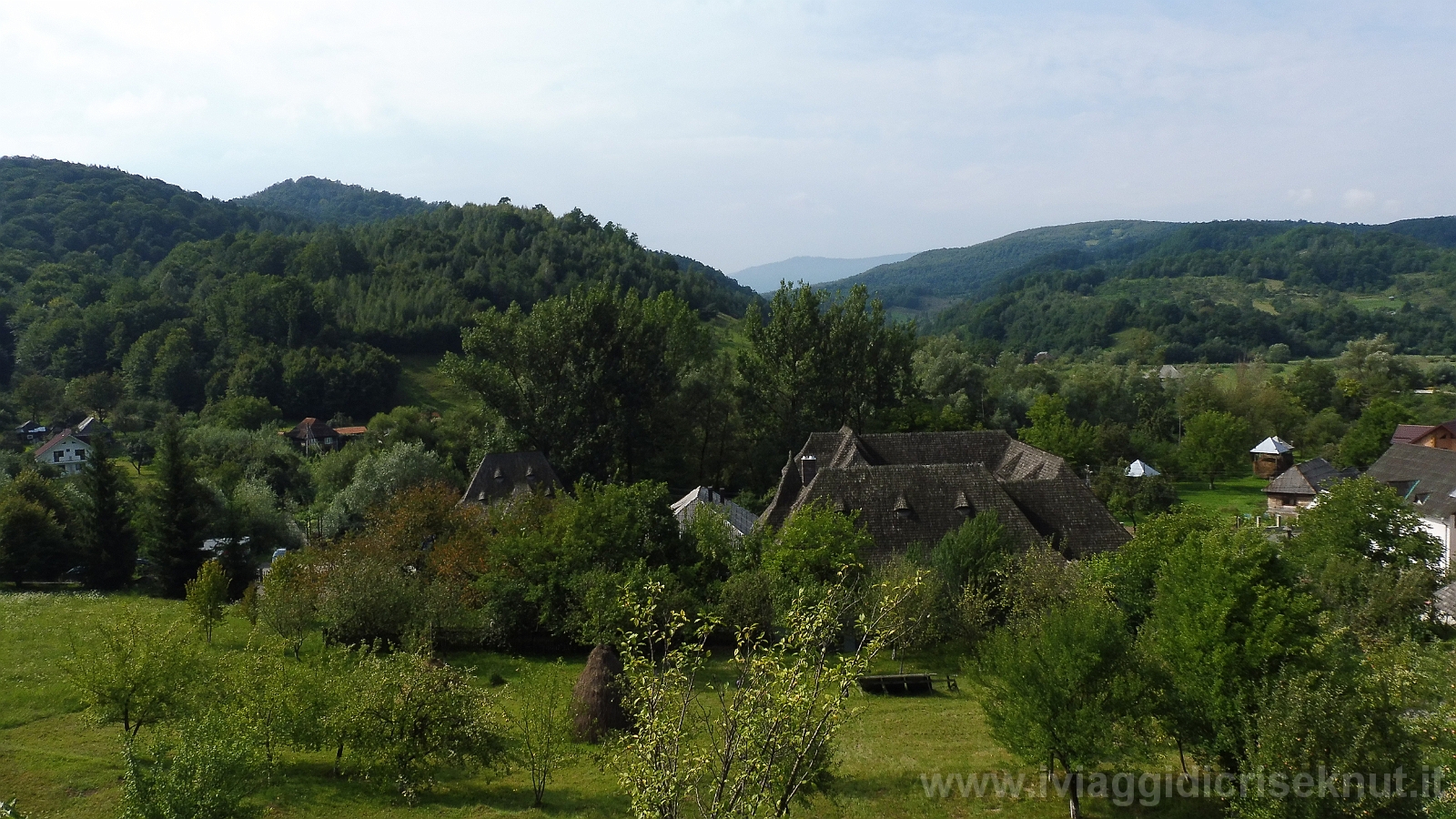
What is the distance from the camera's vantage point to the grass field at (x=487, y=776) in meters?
16.3

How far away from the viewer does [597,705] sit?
20.7 meters

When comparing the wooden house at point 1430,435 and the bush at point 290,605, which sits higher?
the bush at point 290,605

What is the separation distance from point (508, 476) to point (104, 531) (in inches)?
624

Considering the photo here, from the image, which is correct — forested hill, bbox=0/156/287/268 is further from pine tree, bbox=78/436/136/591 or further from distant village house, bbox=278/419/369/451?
pine tree, bbox=78/436/136/591

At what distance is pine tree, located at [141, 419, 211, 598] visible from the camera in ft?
110

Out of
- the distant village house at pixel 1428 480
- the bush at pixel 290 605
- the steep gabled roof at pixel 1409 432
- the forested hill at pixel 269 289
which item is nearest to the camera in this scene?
the bush at pixel 290 605

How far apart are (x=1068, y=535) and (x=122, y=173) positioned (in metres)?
206

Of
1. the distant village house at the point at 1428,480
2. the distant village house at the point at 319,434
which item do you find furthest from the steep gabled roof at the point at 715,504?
the distant village house at the point at 319,434

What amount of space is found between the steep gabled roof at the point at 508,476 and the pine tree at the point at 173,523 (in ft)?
35.8

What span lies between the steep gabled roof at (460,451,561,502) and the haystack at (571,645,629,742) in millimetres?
20633

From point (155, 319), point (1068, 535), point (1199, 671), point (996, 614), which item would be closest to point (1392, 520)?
point (1068, 535)

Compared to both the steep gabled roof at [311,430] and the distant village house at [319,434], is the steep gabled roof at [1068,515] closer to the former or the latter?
the distant village house at [319,434]

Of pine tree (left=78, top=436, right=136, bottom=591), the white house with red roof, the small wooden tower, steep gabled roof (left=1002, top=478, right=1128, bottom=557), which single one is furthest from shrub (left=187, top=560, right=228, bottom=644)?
the small wooden tower

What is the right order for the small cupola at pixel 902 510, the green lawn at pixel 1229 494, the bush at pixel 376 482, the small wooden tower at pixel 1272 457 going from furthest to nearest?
the small wooden tower at pixel 1272 457, the green lawn at pixel 1229 494, the bush at pixel 376 482, the small cupola at pixel 902 510
